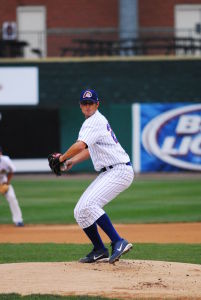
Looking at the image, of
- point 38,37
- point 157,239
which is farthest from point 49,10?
point 157,239

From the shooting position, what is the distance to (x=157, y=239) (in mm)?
13523

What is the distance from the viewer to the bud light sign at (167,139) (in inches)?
1125

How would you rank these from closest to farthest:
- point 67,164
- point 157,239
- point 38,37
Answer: point 67,164 → point 157,239 → point 38,37

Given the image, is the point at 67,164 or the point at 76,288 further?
the point at 67,164

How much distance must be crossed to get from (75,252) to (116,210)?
7315 millimetres

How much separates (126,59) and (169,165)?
409 cm

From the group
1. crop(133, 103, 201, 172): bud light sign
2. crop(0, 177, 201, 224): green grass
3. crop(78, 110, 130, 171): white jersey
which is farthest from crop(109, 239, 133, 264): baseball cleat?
crop(133, 103, 201, 172): bud light sign

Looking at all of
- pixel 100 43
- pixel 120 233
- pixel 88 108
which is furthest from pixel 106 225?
pixel 100 43

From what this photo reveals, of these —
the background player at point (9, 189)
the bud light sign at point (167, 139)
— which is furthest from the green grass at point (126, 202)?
the bud light sign at point (167, 139)

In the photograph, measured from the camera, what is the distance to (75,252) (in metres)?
11.4

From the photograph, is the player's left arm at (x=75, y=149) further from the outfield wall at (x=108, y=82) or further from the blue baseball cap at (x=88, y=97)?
the outfield wall at (x=108, y=82)

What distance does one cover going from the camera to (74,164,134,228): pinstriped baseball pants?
8984 millimetres

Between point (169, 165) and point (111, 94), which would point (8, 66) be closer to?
point (111, 94)

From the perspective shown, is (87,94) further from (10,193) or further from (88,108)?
(10,193)
